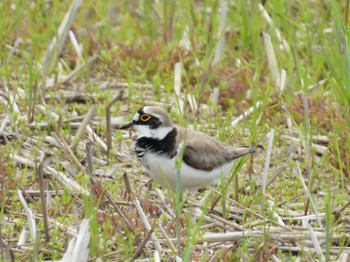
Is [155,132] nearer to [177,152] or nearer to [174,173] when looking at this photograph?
[177,152]

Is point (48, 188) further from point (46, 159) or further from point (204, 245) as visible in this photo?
point (204, 245)

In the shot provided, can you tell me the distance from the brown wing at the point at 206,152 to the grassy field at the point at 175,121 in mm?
166

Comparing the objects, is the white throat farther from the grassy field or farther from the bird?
the grassy field

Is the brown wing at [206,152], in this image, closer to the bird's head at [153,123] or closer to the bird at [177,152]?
the bird at [177,152]

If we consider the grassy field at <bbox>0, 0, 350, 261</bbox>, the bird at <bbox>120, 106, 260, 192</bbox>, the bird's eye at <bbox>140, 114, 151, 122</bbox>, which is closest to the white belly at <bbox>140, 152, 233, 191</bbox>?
the bird at <bbox>120, 106, 260, 192</bbox>

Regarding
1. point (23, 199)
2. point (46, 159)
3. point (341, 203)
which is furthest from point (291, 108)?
point (23, 199)

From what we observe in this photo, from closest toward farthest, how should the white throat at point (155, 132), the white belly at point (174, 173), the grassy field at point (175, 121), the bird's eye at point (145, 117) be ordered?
the grassy field at point (175, 121) → the white belly at point (174, 173) → the white throat at point (155, 132) → the bird's eye at point (145, 117)

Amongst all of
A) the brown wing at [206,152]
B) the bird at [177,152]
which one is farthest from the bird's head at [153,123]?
the brown wing at [206,152]

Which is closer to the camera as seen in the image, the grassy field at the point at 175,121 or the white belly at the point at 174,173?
the grassy field at the point at 175,121

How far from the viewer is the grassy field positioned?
547 centimetres

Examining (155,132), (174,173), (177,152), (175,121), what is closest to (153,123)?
(155,132)

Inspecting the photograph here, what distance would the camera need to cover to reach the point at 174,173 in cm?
596

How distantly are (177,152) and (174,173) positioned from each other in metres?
0.17

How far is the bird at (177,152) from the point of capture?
237 inches
